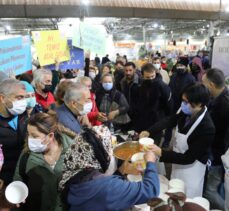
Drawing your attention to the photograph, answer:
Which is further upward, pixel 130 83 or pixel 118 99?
pixel 130 83

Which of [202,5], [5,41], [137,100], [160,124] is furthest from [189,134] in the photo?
[202,5]

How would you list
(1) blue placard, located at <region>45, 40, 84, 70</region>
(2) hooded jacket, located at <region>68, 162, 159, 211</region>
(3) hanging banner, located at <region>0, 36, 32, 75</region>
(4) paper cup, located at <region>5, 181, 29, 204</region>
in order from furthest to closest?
1. (1) blue placard, located at <region>45, 40, 84, 70</region>
2. (3) hanging banner, located at <region>0, 36, 32, 75</region>
3. (4) paper cup, located at <region>5, 181, 29, 204</region>
4. (2) hooded jacket, located at <region>68, 162, 159, 211</region>

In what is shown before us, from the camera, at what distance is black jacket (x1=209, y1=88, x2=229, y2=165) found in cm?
260

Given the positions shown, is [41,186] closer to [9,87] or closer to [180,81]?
[9,87]

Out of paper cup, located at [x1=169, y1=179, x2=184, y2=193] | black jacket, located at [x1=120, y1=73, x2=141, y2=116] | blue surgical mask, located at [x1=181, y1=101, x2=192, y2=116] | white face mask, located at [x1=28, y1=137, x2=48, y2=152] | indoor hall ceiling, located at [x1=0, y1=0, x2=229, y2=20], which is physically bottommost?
paper cup, located at [x1=169, y1=179, x2=184, y2=193]

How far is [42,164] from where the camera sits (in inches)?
70.7

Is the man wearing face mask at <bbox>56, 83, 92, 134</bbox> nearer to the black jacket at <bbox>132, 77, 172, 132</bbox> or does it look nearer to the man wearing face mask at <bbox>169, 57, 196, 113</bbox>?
the black jacket at <bbox>132, 77, 172, 132</bbox>

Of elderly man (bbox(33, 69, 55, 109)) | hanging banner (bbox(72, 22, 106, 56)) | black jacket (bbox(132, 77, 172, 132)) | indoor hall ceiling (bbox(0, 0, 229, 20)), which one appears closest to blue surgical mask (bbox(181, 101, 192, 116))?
black jacket (bbox(132, 77, 172, 132))

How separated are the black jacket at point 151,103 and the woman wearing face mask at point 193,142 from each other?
148cm

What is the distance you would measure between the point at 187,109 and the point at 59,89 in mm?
1303

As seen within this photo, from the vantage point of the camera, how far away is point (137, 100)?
4309 mm

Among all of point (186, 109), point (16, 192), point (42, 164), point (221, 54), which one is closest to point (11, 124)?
point (42, 164)

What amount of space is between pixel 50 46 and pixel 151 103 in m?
1.89

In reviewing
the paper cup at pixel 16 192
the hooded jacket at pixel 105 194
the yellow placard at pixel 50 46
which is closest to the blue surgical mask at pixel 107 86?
the yellow placard at pixel 50 46
